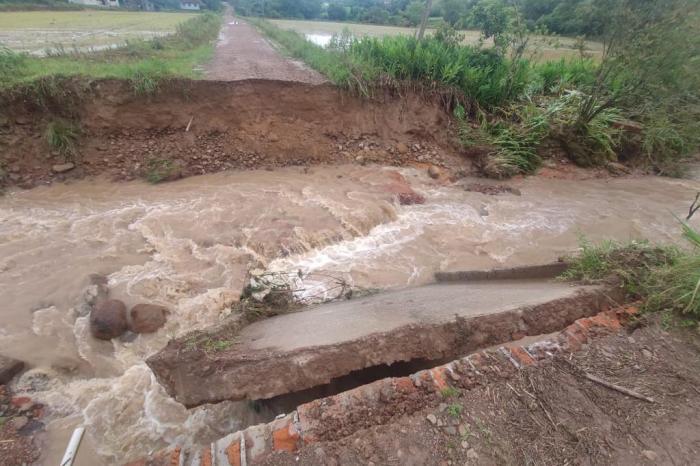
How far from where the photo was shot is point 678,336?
2.36m

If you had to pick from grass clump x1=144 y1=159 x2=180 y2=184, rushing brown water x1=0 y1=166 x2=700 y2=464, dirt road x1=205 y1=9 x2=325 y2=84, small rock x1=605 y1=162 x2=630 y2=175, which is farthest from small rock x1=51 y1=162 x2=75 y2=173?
small rock x1=605 y1=162 x2=630 y2=175

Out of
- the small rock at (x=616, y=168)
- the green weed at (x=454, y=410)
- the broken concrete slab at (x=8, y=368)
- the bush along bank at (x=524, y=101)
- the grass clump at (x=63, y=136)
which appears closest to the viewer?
the green weed at (x=454, y=410)

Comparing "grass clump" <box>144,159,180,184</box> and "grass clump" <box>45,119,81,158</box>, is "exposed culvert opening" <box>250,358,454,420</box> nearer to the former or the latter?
"grass clump" <box>144,159,180,184</box>

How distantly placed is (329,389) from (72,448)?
6.28ft

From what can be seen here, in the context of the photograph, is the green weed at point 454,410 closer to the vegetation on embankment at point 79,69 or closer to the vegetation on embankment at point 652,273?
the vegetation on embankment at point 652,273

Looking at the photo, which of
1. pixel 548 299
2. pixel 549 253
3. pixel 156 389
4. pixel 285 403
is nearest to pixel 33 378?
pixel 156 389

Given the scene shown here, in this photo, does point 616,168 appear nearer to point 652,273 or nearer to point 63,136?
point 652,273

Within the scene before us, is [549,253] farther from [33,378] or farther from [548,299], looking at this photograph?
[33,378]

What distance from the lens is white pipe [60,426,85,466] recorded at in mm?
2438

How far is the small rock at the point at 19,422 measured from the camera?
2728mm

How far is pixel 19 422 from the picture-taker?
2.76 metres

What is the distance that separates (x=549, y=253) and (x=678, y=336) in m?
2.97

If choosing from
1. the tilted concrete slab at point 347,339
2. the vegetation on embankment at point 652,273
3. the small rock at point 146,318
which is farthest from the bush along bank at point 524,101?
the small rock at point 146,318

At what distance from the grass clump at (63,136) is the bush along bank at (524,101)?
5.29 metres
